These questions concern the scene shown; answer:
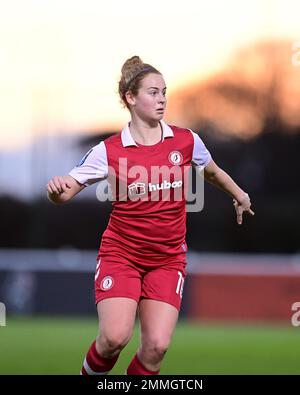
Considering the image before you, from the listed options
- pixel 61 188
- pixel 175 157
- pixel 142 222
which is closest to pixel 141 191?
pixel 142 222

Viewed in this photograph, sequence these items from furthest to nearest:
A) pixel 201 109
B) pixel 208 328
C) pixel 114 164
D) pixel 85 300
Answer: pixel 201 109, pixel 85 300, pixel 208 328, pixel 114 164

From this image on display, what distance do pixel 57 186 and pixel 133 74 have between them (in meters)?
0.93

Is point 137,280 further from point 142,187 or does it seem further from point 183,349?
point 183,349

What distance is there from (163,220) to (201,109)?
26.2 meters

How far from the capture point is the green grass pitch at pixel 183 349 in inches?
389

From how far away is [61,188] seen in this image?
6727 millimetres

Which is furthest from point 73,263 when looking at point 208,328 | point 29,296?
point 208,328

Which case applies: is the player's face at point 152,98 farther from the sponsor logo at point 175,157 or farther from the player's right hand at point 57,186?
the player's right hand at point 57,186

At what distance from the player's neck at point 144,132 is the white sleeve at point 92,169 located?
0.24 m

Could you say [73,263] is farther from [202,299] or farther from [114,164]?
[114,164]

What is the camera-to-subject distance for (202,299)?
829 inches

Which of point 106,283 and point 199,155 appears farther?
point 199,155

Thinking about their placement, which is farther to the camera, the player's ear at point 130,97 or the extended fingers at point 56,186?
the player's ear at point 130,97

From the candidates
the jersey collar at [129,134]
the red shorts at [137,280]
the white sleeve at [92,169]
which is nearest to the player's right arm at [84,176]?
the white sleeve at [92,169]
